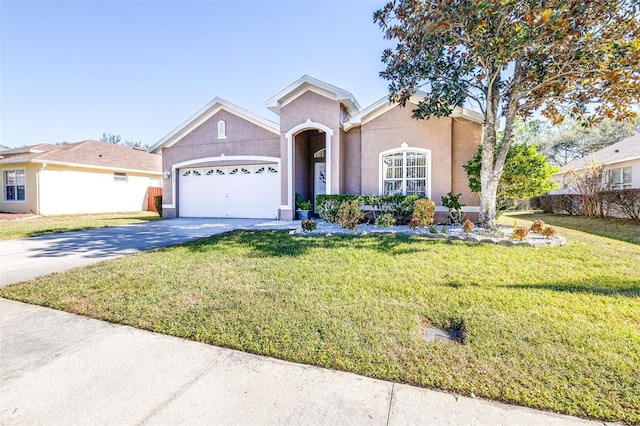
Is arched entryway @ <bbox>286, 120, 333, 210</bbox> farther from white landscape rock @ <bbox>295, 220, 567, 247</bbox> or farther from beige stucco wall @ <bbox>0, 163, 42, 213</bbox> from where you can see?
beige stucco wall @ <bbox>0, 163, 42, 213</bbox>

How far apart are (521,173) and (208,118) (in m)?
13.9

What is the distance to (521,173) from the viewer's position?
9.68 metres

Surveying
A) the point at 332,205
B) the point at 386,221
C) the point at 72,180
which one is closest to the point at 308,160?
the point at 332,205

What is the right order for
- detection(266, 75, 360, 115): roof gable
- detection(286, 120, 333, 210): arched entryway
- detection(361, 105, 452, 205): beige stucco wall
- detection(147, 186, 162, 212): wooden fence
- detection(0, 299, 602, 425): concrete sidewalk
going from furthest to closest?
detection(147, 186, 162, 212): wooden fence
detection(286, 120, 333, 210): arched entryway
detection(266, 75, 360, 115): roof gable
detection(361, 105, 452, 205): beige stucco wall
detection(0, 299, 602, 425): concrete sidewalk

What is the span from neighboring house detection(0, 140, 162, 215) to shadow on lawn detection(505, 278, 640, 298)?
893 inches

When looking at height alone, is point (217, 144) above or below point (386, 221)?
above

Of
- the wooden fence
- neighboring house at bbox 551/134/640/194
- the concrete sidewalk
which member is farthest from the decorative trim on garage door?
neighboring house at bbox 551/134/640/194

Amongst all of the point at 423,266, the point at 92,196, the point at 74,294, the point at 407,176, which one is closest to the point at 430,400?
the point at 423,266

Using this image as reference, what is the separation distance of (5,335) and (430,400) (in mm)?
4458

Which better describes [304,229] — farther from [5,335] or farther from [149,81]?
[149,81]

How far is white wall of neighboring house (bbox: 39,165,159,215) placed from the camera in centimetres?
1732

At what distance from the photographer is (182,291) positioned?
446 cm

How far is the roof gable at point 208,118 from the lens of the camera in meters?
13.9

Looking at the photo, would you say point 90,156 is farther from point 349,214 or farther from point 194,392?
point 194,392
